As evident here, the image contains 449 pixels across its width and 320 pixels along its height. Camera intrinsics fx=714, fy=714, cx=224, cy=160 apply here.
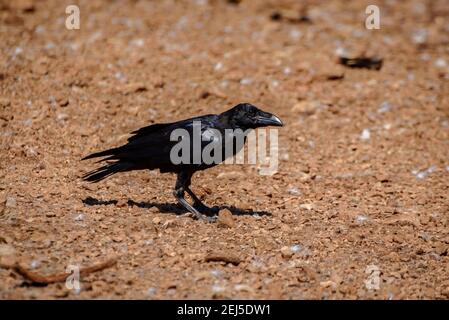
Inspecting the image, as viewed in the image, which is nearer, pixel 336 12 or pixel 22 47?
pixel 22 47

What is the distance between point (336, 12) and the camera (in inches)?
591

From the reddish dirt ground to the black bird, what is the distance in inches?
16.5

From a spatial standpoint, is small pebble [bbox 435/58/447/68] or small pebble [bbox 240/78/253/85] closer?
small pebble [bbox 240/78/253/85]

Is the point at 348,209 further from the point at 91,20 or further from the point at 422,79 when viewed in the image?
the point at 91,20

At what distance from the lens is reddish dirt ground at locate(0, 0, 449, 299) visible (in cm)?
644

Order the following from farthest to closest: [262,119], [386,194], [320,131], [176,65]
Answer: [176,65] < [320,131] < [386,194] < [262,119]

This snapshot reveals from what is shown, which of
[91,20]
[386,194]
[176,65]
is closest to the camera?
[386,194]

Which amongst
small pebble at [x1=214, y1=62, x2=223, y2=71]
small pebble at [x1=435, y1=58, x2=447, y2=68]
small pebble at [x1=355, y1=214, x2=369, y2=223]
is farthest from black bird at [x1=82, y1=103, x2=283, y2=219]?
small pebble at [x1=435, y1=58, x2=447, y2=68]

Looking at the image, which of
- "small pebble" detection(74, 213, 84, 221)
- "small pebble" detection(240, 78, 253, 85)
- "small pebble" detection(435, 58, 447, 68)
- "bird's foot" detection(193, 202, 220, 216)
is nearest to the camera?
"small pebble" detection(74, 213, 84, 221)

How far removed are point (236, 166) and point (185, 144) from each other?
6.04 ft

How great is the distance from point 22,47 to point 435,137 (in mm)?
6838

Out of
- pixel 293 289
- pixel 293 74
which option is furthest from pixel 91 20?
pixel 293 289

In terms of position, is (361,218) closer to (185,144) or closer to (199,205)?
(199,205)

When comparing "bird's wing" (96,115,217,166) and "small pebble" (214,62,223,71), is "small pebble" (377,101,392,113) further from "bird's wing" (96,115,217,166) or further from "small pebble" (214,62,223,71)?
"bird's wing" (96,115,217,166)
